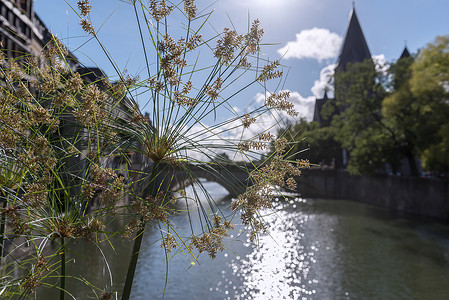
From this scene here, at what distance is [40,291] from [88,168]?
8.60 meters

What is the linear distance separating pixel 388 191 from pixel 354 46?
82.6 feet

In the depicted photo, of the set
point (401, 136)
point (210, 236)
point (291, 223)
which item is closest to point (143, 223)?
point (210, 236)

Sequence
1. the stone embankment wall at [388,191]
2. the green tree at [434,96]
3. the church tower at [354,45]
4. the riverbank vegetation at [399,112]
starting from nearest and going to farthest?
the green tree at [434,96] → the riverbank vegetation at [399,112] → the stone embankment wall at [388,191] → the church tower at [354,45]

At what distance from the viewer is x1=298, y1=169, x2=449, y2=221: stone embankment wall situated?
22.5 m

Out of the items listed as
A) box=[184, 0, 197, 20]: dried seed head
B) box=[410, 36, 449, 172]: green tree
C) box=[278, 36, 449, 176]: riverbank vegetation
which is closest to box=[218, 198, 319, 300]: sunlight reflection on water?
box=[278, 36, 449, 176]: riverbank vegetation

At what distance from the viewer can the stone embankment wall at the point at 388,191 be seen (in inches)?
888

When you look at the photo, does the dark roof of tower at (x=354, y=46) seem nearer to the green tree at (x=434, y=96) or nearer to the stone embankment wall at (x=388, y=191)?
the stone embankment wall at (x=388, y=191)

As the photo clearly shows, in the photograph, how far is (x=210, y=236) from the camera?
1.31 meters

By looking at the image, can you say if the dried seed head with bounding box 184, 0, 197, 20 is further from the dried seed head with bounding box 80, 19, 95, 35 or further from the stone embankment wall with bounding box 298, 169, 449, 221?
the stone embankment wall with bounding box 298, 169, 449, 221

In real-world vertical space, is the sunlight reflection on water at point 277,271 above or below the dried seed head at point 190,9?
below

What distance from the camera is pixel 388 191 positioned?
26.2 meters

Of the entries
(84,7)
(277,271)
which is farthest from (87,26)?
(277,271)

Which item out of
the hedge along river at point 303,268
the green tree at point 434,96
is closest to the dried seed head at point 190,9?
the hedge along river at point 303,268

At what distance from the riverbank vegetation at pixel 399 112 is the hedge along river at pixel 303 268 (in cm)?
424
